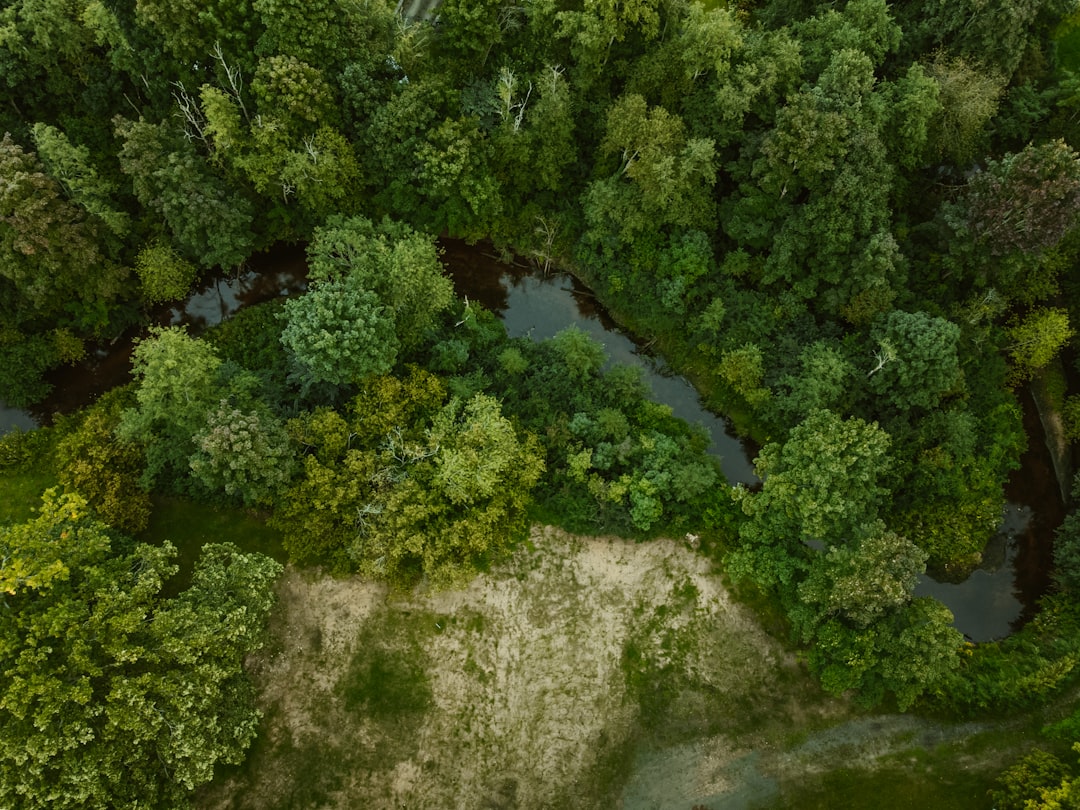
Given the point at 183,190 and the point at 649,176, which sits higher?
the point at 649,176

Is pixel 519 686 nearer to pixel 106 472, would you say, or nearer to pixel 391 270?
pixel 391 270

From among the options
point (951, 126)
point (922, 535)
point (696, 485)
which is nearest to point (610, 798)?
point (696, 485)

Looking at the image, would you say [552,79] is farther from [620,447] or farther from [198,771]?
[198,771]

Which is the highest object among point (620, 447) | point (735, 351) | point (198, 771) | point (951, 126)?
point (951, 126)

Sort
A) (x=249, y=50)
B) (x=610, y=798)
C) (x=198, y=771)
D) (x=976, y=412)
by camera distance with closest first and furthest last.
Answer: (x=198, y=771), (x=610, y=798), (x=249, y=50), (x=976, y=412)

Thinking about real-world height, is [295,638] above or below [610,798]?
above

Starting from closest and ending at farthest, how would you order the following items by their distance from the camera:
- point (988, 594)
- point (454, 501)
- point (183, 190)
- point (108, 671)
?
point (108, 671), point (454, 501), point (183, 190), point (988, 594)

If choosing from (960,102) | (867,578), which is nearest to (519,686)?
(867,578)
